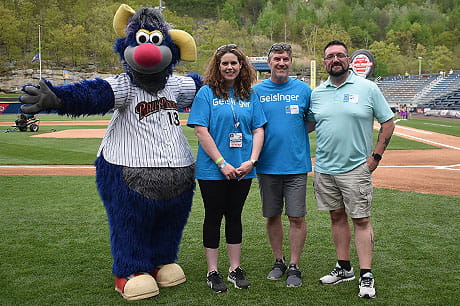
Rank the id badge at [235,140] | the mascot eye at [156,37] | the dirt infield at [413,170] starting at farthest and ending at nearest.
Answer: the dirt infield at [413,170], the mascot eye at [156,37], the id badge at [235,140]

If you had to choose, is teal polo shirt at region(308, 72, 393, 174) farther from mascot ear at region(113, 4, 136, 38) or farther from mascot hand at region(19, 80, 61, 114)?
mascot hand at region(19, 80, 61, 114)

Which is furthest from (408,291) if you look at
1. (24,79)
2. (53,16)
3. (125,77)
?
(53,16)

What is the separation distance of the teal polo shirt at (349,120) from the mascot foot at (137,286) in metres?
1.69

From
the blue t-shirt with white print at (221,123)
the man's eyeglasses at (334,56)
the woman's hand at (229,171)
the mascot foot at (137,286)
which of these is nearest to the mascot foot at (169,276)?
the mascot foot at (137,286)

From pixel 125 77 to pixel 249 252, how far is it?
7.21 feet

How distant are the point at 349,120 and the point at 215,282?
66.1 inches

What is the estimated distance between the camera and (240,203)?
402 centimetres

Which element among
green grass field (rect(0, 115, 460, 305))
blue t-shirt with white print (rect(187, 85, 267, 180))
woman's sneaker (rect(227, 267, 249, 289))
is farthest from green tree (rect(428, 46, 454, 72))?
woman's sneaker (rect(227, 267, 249, 289))

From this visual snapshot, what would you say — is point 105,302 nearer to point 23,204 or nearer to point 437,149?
point 23,204

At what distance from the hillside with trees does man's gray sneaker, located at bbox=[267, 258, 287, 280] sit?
31.9 meters

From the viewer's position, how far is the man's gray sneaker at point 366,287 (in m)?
3.76

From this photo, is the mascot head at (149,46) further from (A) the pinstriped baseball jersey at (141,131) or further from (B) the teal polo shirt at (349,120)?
(B) the teal polo shirt at (349,120)

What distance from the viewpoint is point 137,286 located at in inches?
149

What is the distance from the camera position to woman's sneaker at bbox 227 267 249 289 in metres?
3.96
